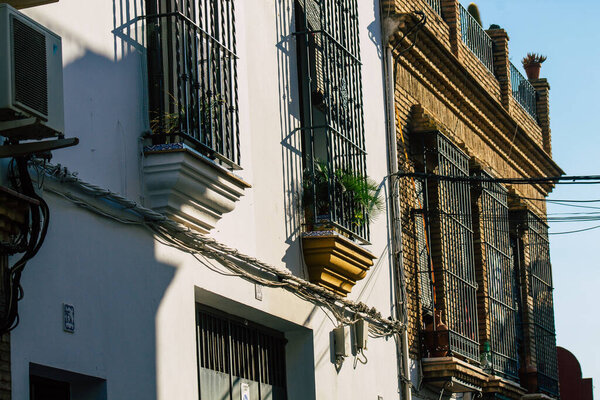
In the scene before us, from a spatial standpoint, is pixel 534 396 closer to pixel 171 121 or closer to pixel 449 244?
pixel 449 244

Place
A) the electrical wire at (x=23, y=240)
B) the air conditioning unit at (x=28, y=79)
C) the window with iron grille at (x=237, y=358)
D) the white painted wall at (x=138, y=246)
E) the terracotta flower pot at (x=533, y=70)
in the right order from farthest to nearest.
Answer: the terracotta flower pot at (x=533, y=70)
the window with iron grille at (x=237, y=358)
the white painted wall at (x=138, y=246)
the electrical wire at (x=23, y=240)
the air conditioning unit at (x=28, y=79)

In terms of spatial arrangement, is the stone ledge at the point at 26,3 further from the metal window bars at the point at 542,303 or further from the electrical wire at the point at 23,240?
the metal window bars at the point at 542,303

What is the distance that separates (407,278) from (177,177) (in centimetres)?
620

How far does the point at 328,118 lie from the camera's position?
12.0 m

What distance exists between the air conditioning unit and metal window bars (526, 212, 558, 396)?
1325cm

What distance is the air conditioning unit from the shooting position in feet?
21.5

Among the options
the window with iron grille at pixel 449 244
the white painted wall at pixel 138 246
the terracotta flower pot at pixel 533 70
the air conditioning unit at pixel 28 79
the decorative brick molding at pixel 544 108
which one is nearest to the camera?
the air conditioning unit at pixel 28 79

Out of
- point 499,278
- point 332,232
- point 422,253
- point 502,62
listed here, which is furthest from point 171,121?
point 502,62

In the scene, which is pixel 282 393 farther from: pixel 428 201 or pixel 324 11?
pixel 428 201

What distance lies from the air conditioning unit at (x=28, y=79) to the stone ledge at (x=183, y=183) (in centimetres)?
169

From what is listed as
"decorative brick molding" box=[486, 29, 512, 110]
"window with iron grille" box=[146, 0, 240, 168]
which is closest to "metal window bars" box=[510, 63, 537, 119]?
"decorative brick molding" box=[486, 29, 512, 110]

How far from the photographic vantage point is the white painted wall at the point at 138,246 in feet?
24.6

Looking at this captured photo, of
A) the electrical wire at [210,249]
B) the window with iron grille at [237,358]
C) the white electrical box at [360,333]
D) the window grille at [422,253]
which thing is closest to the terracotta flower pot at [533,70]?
the window grille at [422,253]

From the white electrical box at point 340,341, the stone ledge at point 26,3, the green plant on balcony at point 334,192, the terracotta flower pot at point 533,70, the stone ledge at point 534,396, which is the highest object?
the terracotta flower pot at point 533,70
